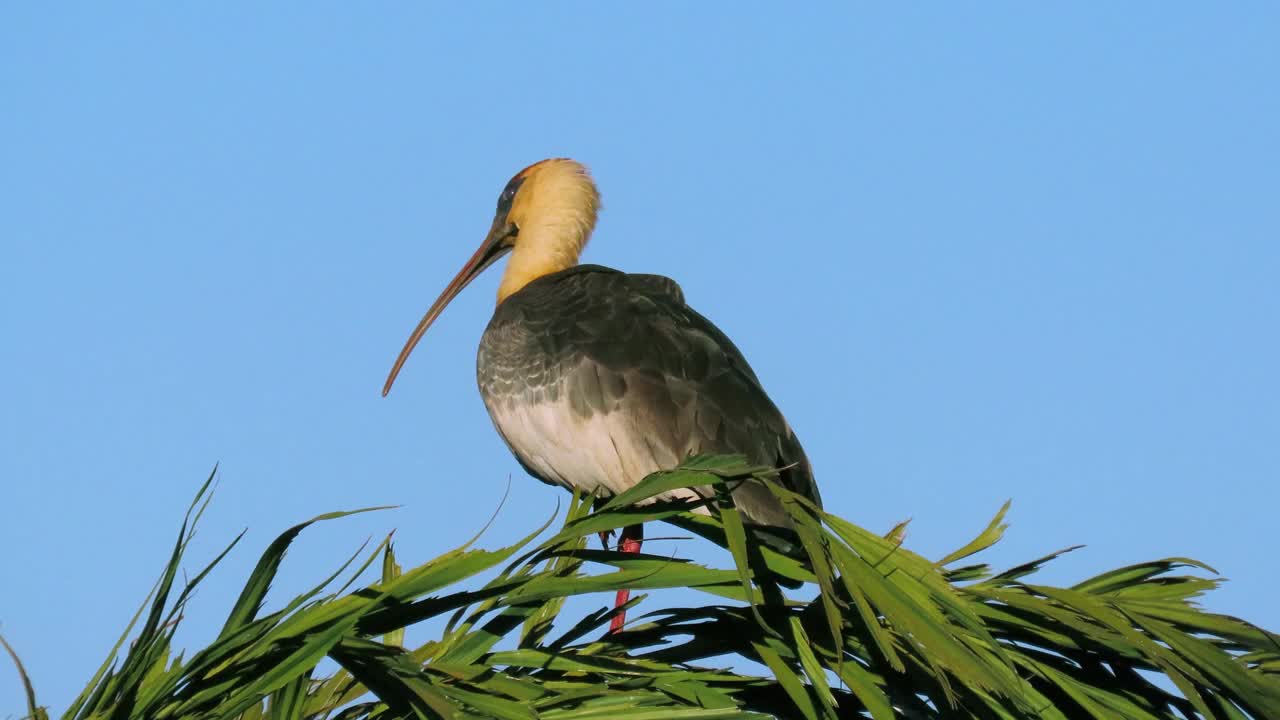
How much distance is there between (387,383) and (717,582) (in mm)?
5132

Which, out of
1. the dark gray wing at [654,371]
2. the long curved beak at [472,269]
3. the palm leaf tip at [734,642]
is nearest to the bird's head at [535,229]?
the long curved beak at [472,269]

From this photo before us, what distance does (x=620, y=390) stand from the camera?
5.35 meters

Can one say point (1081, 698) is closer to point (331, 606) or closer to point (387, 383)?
point (331, 606)

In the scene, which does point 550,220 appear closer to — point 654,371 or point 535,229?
point 535,229

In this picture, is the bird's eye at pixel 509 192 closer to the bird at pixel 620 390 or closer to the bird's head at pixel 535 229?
the bird's head at pixel 535 229

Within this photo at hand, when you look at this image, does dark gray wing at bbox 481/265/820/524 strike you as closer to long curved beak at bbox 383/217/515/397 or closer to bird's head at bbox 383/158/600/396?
bird's head at bbox 383/158/600/396

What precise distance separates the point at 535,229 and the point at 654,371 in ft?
7.57

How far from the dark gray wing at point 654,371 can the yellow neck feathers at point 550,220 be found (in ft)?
3.11

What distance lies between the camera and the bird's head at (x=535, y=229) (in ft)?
23.8

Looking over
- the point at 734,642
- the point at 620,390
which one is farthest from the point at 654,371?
the point at 734,642

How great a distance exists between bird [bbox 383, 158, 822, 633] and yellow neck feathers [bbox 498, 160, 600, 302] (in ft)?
1.77

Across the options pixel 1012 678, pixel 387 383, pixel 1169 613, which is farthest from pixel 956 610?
pixel 387 383

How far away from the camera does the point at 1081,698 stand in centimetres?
287

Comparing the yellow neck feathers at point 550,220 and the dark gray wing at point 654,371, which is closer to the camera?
the dark gray wing at point 654,371
